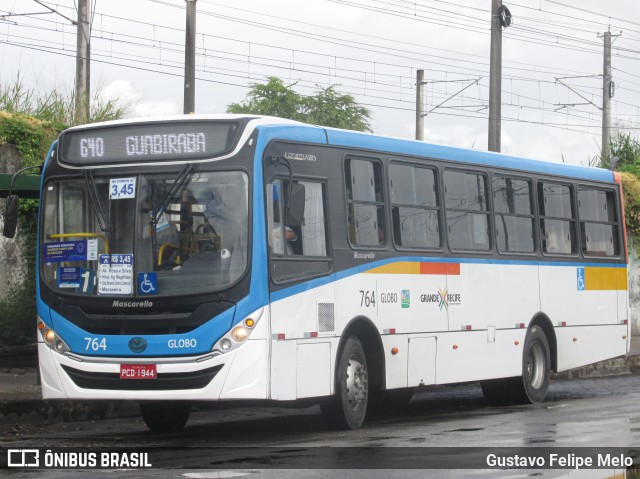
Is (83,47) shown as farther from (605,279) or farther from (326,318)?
(326,318)

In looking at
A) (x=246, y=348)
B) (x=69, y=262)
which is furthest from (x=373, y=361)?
(x=69, y=262)

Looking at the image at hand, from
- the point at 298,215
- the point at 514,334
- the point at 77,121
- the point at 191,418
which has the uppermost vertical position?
the point at 77,121

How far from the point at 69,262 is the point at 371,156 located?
350 cm

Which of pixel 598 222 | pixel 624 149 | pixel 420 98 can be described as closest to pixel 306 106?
pixel 420 98

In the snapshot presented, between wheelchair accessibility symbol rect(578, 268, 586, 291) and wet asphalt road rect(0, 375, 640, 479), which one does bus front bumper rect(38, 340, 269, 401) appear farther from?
wheelchair accessibility symbol rect(578, 268, 586, 291)

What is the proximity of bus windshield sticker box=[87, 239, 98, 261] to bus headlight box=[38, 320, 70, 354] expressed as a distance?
83 centimetres

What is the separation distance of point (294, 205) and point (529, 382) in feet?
20.0

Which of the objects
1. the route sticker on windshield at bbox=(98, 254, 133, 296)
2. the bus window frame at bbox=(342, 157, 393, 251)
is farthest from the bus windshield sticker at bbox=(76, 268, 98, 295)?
the bus window frame at bbox=(342, 157, 393, 251)

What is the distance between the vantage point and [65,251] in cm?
1256

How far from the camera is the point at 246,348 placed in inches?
465

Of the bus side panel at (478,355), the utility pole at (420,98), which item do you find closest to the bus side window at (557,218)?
the bus side panel at (478,355)

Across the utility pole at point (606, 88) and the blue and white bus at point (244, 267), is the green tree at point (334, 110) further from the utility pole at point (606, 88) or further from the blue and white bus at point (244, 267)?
the blue and white bus at point (244, 267)

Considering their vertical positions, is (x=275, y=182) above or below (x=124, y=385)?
above

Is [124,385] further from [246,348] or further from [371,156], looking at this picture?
[371,156]
